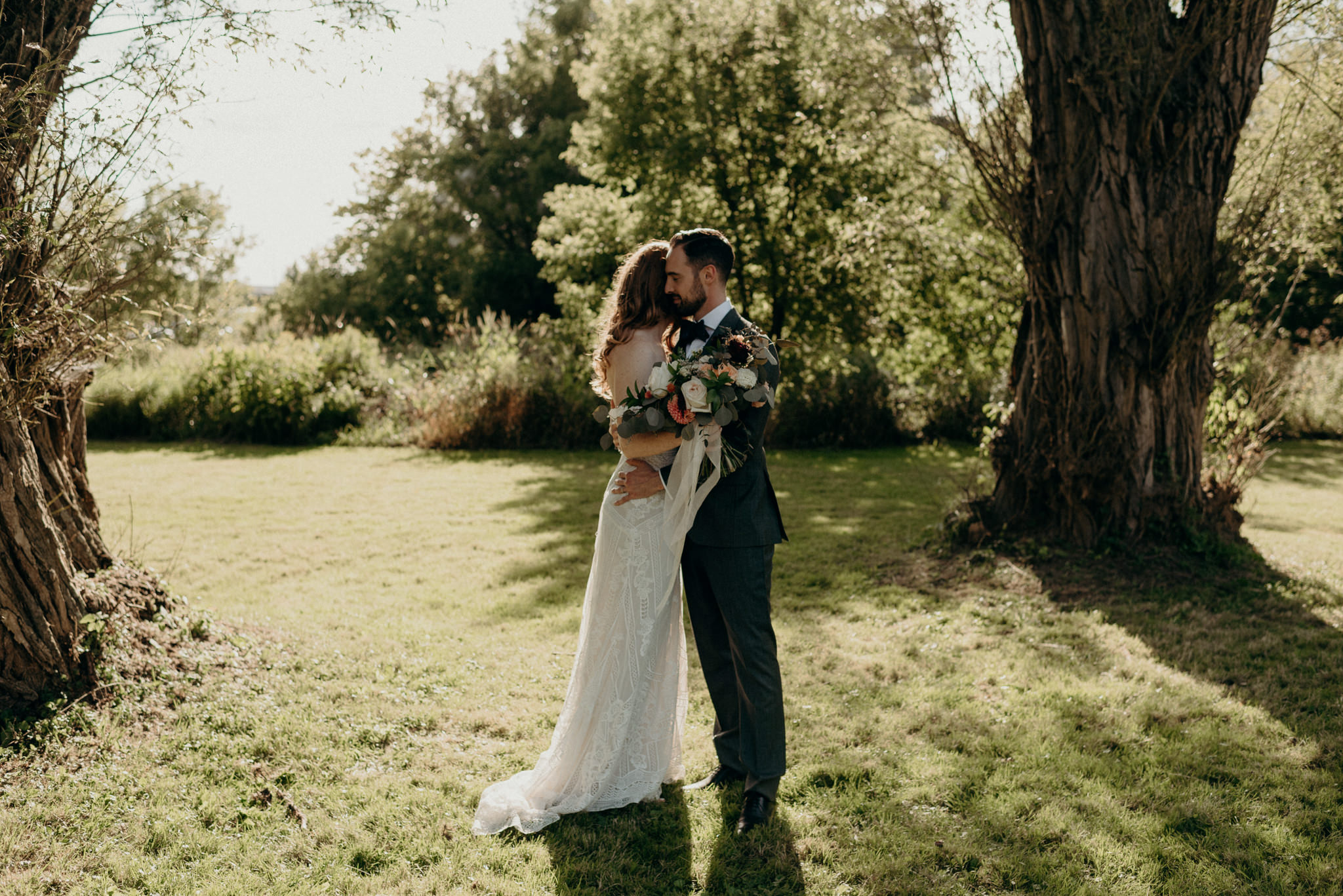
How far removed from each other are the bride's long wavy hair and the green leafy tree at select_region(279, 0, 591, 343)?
2420 cm

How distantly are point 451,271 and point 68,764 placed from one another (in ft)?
90.3

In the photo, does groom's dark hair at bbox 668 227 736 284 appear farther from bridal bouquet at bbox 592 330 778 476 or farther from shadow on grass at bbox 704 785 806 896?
shadow on grass at bbox 704 785 806 896

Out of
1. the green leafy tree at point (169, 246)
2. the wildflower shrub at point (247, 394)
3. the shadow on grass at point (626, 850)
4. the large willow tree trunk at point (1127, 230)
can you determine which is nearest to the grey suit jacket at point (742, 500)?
the shadow on grass at point (626, 850)

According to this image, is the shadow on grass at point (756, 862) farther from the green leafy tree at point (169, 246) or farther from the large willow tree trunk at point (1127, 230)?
the large willow tree trunk at point (1127, 230)

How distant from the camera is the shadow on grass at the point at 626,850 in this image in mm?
3062

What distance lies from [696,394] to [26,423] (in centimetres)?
328

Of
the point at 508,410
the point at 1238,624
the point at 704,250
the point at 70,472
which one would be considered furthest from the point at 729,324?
the point at 508,410

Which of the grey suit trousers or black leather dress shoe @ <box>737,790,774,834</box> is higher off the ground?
the grey suit trousers

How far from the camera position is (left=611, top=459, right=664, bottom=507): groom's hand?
3.54 metres

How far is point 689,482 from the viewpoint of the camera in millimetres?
3393

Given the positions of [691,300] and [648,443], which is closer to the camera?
[648,443]

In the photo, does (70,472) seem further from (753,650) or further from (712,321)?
(753,650)

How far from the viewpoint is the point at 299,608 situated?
6039 mm

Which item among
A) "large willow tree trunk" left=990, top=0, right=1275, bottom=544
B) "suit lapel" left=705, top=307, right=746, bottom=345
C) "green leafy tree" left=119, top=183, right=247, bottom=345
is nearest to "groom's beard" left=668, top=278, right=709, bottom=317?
"suit lapel" left=705, top=307, right=746, bottom=345
